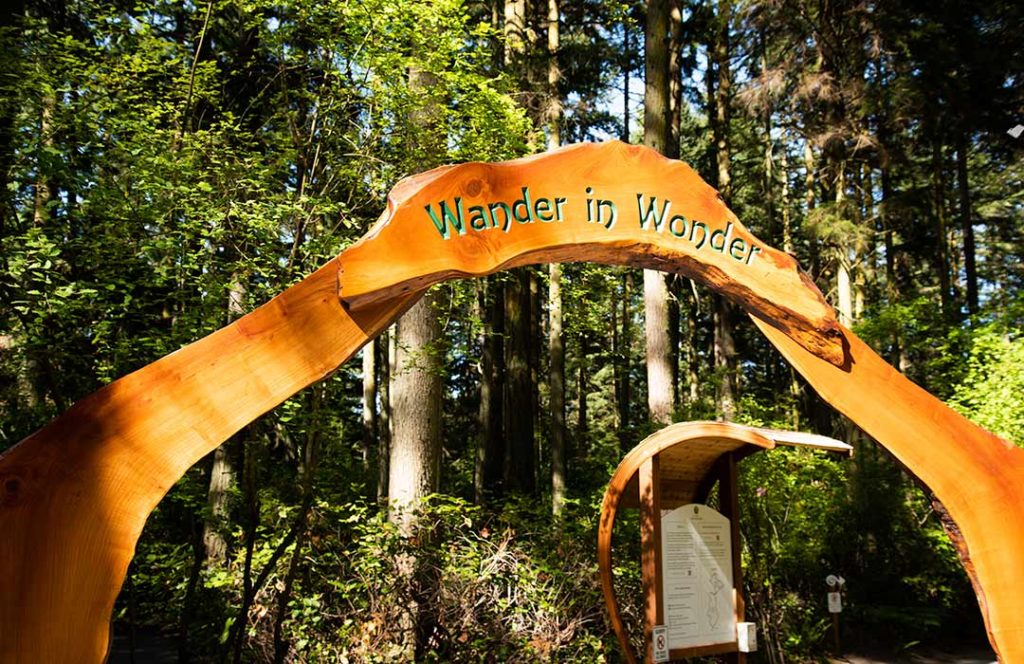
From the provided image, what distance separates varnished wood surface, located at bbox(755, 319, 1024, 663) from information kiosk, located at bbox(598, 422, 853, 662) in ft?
7.08

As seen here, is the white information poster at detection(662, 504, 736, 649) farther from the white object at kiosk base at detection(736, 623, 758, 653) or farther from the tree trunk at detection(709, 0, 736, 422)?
the tree trunk at detection(709, 0, 736, 422)

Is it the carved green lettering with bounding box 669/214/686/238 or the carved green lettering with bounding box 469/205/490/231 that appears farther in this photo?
the carved green lettering with bounding box 669/214/686/238

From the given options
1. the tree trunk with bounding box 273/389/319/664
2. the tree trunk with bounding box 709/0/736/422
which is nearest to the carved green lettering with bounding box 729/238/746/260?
the tree trunk with bounding box 273/389/319/664

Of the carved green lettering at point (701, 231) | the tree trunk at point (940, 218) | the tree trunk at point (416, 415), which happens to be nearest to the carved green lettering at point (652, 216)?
the carved green lettering at point (701, 231)

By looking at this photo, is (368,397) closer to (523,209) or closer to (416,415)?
(416,415)

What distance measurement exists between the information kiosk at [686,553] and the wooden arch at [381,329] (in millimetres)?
2205

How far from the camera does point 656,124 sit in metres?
11.1

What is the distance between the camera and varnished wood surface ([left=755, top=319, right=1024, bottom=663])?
3.53m

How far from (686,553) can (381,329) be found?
160 inches

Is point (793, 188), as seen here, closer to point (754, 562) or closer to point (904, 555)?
point (904, 555)

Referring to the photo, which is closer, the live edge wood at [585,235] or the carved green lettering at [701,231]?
the live edge wood at [585,235]

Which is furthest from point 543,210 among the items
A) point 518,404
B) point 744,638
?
point 518,404

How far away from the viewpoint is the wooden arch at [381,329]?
255 centimetres

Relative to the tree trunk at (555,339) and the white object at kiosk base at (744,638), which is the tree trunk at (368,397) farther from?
the white object at kiosk base at (744,638)
